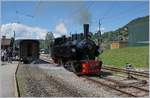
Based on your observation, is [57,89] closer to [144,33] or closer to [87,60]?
[87,60]

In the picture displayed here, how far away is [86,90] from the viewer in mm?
15422

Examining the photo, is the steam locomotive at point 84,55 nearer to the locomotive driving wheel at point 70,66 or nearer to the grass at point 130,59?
the locomotive driving wheel at point 70,66

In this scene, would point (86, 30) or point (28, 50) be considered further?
point (28, 50)

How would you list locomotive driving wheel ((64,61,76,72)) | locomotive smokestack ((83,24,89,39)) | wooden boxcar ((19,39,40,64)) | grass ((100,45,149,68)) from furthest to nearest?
1. wooden boxcar ((19,39,40,64))
2. grass ((100,45,149,68))
3. locomotive driving wheel ((64,61,76,72))
4. locomotive smokestack ((83,24,89,39))

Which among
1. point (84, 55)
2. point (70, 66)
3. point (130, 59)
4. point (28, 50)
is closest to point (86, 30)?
point (84, 55)

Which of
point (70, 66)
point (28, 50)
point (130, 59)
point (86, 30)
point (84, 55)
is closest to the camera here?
point (84, 55)

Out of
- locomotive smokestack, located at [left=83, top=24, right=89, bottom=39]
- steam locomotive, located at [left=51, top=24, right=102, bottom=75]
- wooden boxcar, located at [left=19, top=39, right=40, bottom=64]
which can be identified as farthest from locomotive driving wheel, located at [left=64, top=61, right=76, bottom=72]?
wooden boxcar, located at [left=19, top=39, right=40, bottom=64]

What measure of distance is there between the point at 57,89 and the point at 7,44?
154 ft

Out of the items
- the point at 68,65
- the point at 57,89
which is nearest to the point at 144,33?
the point at 68,65

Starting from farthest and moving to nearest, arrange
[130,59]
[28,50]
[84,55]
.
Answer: [28,50] < [130,59] < [84,55]

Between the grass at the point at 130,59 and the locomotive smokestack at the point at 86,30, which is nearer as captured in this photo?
the locomotive smokestack at the point at 86,30

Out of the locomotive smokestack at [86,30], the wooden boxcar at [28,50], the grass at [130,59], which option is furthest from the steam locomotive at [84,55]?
the wooden boxcar at [28,50]

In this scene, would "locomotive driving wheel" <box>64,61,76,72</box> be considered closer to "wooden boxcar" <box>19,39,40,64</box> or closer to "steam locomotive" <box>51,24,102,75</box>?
"steam locomotive" <box>51,24,102,75</box>

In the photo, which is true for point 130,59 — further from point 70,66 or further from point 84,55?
point 84,55
